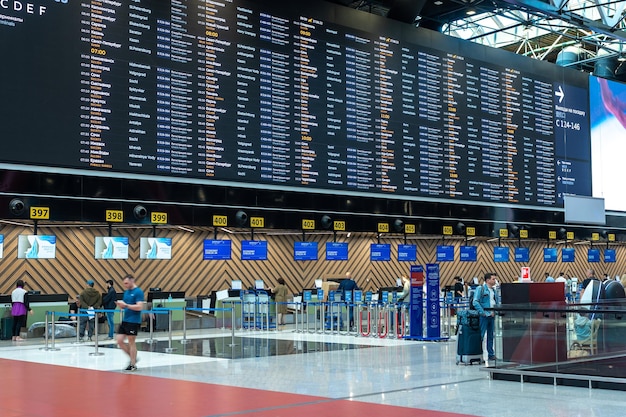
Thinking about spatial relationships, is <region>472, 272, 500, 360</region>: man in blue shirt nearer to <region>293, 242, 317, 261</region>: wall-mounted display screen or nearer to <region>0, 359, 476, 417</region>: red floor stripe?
<region>0, 359, 476, 417</region>: red floor stripe

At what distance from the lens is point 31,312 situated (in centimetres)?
1844

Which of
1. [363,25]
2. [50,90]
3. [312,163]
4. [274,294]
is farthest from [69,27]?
[274,294]

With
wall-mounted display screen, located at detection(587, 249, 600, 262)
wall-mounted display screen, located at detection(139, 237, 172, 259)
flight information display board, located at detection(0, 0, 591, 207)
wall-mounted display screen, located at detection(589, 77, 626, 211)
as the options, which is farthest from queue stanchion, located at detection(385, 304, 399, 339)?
wall-mounted display screen, located at detection(587, 249, 600, 262)

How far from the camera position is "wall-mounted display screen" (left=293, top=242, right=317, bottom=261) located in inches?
834

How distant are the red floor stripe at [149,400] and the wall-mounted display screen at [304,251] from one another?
10184 millimetres

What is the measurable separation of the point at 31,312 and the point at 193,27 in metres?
7.36

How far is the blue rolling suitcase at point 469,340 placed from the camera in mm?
12453

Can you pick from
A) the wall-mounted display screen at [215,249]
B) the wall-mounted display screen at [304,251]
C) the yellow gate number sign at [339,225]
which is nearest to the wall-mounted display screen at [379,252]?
the wall-mounted display screen at [304,251]

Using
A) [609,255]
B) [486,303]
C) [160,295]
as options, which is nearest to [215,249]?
[160,295]

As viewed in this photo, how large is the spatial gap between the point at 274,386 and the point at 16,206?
24.8 feet

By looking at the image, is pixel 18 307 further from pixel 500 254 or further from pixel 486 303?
pixel 500 254

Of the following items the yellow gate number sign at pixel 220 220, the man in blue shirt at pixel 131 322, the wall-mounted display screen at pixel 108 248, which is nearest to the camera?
the man in blue shirt at pixel 131 322

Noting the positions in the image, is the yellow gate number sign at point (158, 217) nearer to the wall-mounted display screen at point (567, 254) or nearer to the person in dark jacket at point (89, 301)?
the person in dark jacket at point (89, 301)

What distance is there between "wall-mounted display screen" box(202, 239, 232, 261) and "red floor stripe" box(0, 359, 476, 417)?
7.84 metres
